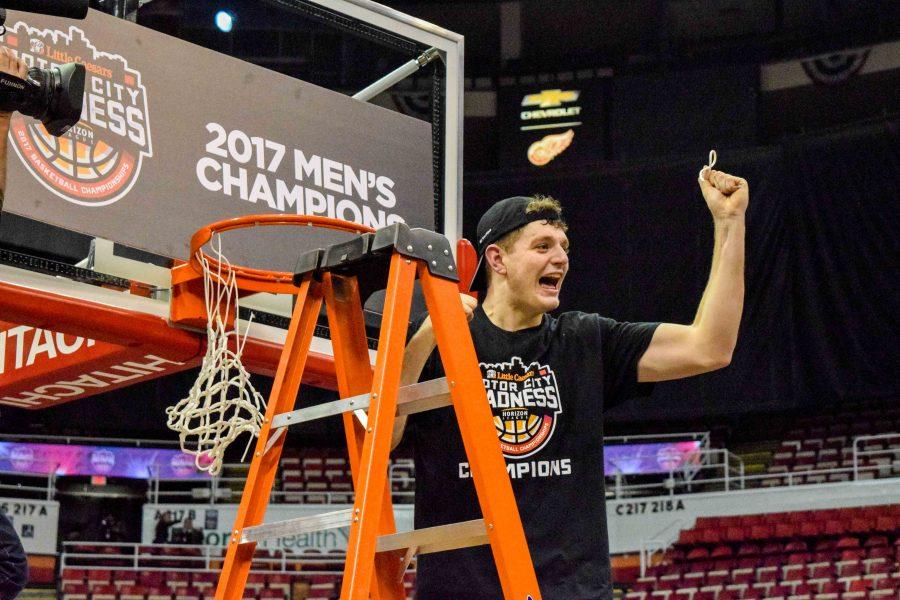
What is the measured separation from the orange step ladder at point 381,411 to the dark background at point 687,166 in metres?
13.1

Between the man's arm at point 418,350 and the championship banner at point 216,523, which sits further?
the championship banner at point 216,523

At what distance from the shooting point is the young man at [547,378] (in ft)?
8.98

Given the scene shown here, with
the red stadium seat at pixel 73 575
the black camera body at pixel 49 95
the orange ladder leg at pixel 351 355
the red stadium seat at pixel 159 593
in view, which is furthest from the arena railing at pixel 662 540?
the black camera body at pixel 49 95

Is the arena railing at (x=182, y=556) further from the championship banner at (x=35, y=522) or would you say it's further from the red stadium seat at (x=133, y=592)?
the red stadium seat at (x=133, y=592)

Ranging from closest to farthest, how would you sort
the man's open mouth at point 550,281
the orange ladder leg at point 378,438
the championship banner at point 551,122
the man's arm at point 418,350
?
the orange ladder leg at point 378,438 < the man's arm at point 418,350 < the man's open mouth at point 550,281 < the championship banner at point 551,122

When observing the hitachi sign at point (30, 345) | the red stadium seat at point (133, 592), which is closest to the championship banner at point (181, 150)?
the hitachi sign at point (30, 345)

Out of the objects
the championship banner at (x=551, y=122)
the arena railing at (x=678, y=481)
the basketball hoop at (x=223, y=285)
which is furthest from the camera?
the championship banner at (x=551, y=122)

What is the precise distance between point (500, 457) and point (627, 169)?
14.4 m

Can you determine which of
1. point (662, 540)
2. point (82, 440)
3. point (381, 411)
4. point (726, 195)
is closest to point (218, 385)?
point (381, 411)

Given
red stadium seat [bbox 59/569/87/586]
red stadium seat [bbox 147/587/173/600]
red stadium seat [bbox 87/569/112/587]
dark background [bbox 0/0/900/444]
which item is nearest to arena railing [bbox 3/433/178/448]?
dark background [bbox 0/0/900/444]

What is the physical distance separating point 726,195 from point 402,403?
3.07 feet

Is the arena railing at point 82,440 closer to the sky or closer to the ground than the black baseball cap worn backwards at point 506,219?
closer to the sky

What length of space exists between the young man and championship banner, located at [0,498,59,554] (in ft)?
45.7

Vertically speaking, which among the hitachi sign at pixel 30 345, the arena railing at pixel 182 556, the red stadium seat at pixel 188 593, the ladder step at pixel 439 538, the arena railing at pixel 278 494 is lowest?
the red stadium seat at pixel 188 593
